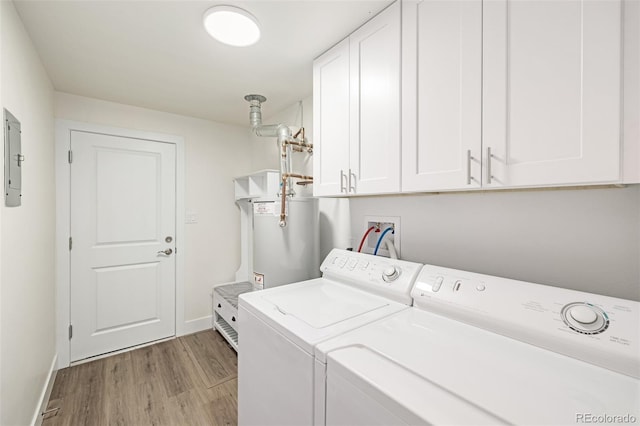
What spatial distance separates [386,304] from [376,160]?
0.70 m

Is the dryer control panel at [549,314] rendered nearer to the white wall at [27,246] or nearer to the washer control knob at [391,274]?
the washer control knob at [391,274]

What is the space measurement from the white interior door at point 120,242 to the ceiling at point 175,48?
0.53m

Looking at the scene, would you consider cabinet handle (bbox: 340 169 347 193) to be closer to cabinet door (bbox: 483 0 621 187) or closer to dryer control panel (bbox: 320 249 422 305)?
dryer control panel (bbox: 320 249 422 305)

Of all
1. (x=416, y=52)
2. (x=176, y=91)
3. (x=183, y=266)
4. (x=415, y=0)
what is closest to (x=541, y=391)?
(x=416, y=52)

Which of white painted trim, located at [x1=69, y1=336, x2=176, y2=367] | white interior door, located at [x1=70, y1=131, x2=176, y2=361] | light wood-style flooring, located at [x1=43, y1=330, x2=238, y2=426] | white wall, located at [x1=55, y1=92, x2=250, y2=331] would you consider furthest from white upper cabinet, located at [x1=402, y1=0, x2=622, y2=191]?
white painted trim, located at [x1=69, y1=336, x2=176, y2=367]

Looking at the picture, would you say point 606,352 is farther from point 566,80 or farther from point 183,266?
point 183,266

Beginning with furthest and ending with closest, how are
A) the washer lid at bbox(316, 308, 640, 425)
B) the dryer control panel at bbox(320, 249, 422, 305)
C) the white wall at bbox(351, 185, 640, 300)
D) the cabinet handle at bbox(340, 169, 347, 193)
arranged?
the cabinet handle at bbox(340, 169, 347, 193)
the dryer control panel at bbox(320, 249, 422, 305)
the white wall at bbox(351, 185, 640, 300)
the washer lid at bbox(316, 308, 640, 425)

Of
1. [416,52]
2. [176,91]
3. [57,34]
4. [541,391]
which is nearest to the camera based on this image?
[541,391]

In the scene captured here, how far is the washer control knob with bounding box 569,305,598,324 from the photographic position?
32.1 inches

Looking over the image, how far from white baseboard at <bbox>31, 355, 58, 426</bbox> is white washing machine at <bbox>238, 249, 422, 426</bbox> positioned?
50.9 inches

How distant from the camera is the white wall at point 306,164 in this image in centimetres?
205

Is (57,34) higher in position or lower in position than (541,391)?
higher

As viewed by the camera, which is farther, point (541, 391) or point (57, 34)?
point (57, 34)

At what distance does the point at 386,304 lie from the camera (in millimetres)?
1266
